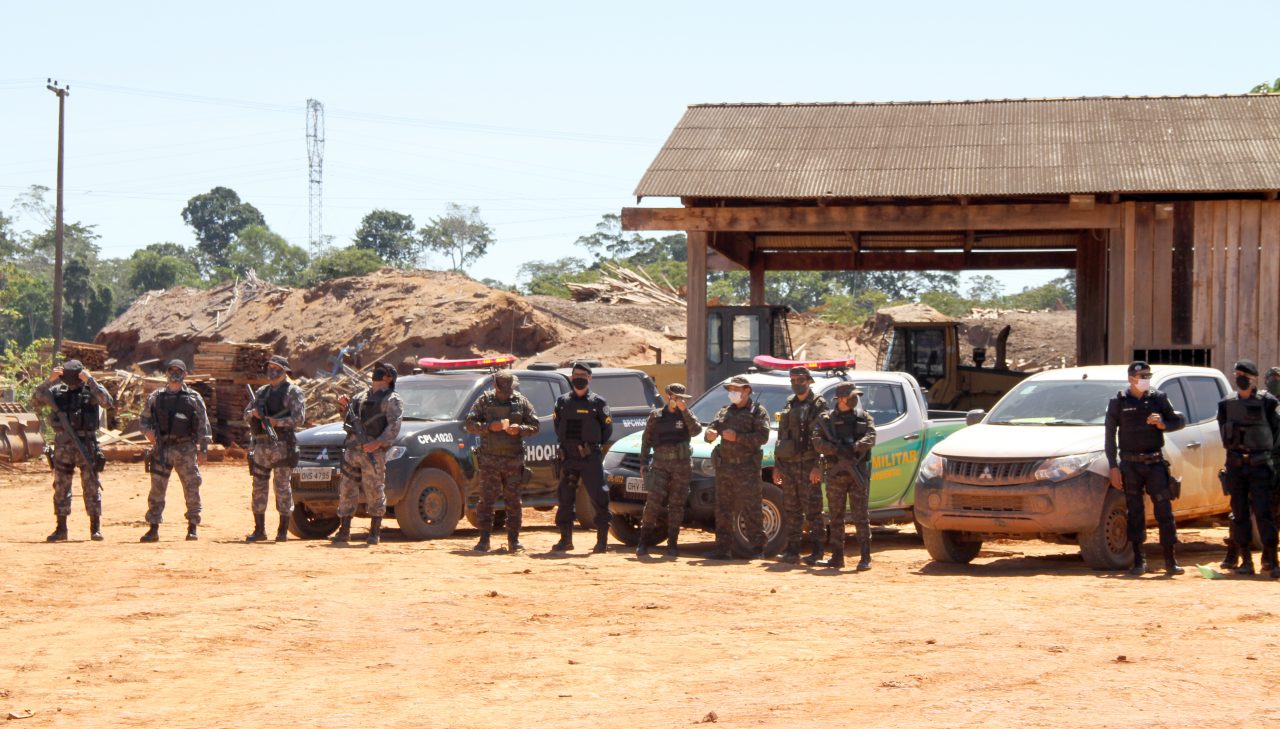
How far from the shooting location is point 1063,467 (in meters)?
11.5

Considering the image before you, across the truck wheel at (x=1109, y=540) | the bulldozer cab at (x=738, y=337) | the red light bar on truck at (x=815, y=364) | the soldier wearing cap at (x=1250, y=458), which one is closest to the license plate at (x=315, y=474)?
the red light bar on truck at (x=815, y=364)

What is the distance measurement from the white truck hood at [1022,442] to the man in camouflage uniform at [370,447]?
5.02m

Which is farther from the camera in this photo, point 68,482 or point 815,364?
point 68,482

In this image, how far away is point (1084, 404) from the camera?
12.5 metres

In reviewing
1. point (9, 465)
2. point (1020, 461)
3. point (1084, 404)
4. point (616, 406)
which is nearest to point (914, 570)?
point (1020, 461)

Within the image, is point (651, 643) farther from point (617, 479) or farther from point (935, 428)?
point (935, 428)

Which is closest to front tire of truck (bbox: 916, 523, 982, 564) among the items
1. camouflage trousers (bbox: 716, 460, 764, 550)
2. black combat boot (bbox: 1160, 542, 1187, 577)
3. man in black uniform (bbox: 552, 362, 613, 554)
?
camouflage trousers (bbox: 716, 460, 764, 550)

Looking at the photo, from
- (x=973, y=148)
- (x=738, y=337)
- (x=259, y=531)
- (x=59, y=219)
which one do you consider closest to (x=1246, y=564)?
(x=259, y=531)

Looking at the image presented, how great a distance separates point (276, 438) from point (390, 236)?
82.1 metres

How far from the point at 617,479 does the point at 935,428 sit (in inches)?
127

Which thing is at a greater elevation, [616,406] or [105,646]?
[616,406]

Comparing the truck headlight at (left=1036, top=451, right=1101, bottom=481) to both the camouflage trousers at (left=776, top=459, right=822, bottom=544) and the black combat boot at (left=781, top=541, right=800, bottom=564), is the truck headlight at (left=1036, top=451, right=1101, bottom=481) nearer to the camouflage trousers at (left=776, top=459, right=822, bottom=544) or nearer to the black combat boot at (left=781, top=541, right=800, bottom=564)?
the camouflage trousers at (left=776, top=459, right=822, bottom=544)

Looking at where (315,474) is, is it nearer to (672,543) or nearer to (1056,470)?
(672,543)

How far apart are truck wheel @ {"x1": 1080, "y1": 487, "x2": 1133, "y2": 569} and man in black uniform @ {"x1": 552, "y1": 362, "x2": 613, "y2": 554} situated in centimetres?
430
